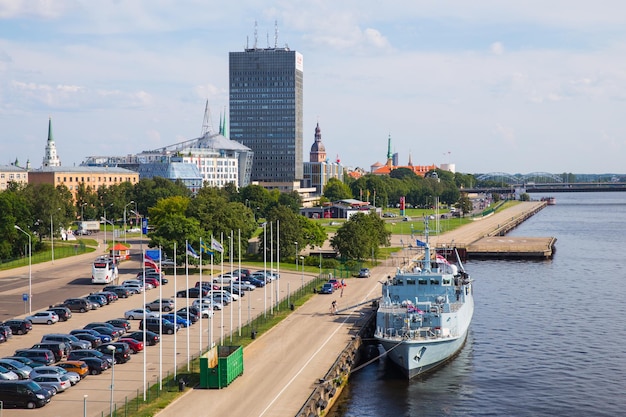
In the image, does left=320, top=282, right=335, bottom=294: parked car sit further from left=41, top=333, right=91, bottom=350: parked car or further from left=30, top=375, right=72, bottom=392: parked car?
left=30, top=375, right=72, bottom=392: parked car

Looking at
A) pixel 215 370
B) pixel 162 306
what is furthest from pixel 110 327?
pixel 215 370

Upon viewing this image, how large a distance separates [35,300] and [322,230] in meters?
56.1

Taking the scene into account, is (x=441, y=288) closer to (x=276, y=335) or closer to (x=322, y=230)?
(x=276, y=335)

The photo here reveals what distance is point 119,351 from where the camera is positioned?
61.0 metres

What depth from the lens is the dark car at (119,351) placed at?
60.9 m

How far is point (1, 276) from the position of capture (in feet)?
351

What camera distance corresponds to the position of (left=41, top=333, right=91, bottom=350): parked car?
63534mm

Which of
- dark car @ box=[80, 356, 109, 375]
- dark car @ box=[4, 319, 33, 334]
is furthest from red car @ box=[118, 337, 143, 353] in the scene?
dark car @ box=[4, 319, 33, 334]

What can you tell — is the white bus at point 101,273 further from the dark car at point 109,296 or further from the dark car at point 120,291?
the dark car at point 109,296

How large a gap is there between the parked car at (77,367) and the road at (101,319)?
649 millimetres

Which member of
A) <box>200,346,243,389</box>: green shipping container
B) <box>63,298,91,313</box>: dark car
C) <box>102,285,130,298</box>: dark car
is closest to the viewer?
<box>200,346,243,389</box>: green shipping container

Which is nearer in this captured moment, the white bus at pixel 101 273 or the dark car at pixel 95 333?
the dark car at pixel 95 333

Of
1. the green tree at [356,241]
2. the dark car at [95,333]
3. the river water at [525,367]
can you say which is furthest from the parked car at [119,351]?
the green tree at [356,241]

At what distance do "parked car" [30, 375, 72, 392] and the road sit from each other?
0.50 meters
